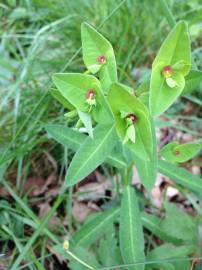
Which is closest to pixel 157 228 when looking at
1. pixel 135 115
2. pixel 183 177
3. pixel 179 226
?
pixel 179 226

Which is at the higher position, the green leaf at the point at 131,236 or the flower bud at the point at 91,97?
the flower bud at the point at 91,97

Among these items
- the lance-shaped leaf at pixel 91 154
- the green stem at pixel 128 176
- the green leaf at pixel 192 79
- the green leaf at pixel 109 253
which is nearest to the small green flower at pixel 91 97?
the lance-shaped leaf at pixel 91 154

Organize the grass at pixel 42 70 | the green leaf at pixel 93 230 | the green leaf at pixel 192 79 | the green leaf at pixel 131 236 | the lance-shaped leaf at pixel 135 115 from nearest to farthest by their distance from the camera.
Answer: the lance-shaped leaf at pixel 135 115
the green leaf at pixel 192 79
the green leaf at pixel 131 236
the green leaf at pixel 93 230
the grass at pixel 42 70

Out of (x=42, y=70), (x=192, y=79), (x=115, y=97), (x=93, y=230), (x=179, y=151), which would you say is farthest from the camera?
(x=42, y=70)

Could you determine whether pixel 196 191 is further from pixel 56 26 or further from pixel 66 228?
pixel 56 26

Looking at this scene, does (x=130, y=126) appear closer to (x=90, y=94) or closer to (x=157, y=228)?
(x=90, y=94)

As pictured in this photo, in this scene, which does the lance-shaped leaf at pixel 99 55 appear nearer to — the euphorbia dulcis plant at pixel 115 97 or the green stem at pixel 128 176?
the euphorbia dulcis plant at pixel 115 97

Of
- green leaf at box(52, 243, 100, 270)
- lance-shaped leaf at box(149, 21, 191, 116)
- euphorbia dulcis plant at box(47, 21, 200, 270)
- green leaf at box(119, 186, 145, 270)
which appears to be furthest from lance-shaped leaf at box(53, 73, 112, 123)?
green leaf at box(52, 243, 100, 270)
